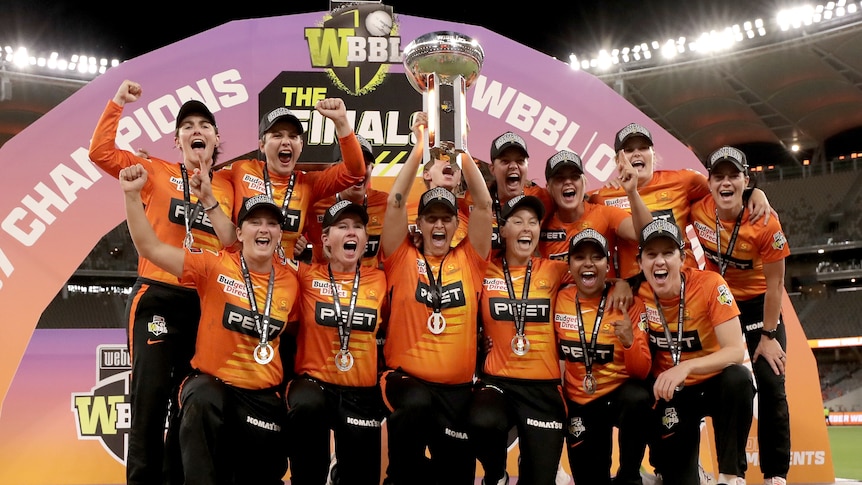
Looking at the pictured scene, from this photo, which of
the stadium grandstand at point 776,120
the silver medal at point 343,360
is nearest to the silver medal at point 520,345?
the silver medal at point 343,360

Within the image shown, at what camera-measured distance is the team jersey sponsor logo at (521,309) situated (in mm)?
4707

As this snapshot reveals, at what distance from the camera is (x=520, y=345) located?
4.62 meters

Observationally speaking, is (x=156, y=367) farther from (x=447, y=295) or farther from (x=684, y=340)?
(x=684, y=340)

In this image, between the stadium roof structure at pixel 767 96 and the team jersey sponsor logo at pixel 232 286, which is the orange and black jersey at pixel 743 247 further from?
the stadium roof structure at pixel 767 96

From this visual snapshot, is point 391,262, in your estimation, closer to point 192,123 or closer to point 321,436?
point 321,436

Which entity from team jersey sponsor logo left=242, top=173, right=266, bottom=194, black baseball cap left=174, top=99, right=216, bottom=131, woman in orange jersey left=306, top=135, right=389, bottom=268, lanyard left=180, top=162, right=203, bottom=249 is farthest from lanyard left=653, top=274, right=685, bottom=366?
black baseball cap left=174, top=99, right=216, bottom=131

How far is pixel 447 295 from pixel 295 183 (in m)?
1.31

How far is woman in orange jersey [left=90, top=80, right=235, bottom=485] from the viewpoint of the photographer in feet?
14.6

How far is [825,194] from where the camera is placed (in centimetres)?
2414

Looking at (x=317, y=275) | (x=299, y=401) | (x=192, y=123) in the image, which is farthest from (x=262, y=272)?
(x=192, y=123)

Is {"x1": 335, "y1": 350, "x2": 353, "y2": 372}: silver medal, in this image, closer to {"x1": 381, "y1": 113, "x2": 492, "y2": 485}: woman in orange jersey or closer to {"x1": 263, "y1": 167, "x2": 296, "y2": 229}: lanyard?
{"x1": 381, "y1": 113, "x2": 492, "y2": 485}: woman in orange jersey

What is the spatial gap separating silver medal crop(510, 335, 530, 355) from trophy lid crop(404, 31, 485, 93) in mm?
1619

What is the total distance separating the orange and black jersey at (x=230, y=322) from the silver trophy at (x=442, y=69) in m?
1.31

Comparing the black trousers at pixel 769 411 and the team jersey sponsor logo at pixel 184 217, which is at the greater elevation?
the team jersey sponsor logo at pixel 184 217
